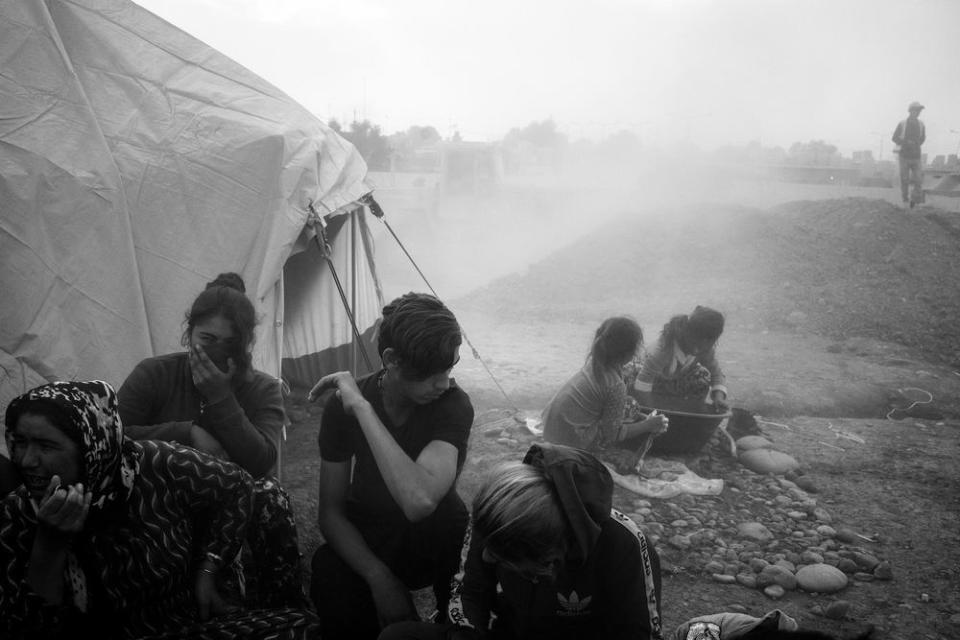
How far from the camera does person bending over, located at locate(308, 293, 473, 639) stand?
2.07 m

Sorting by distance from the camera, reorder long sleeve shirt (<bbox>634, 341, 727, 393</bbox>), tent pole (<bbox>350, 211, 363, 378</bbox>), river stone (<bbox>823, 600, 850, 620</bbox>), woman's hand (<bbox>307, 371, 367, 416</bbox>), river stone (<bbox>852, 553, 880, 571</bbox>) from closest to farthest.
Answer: woman's hand (<bbox>307, 371, 367, 416</bbox>), river stone (<bbox>823, 600, 850, 620</bbox>), river stone (<bbox>852, 553, 880, 571</bbox>), long sleeve shirt (<bbox>634, 341, 727, 393</bbox>), tent pole (<bbox>350, 211, 363, 378</bbox>)

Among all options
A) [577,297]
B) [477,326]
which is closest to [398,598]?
[477,326]

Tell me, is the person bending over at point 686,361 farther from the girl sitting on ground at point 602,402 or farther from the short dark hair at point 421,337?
the short dark hair at point 421,337

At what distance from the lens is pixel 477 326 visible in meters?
10.1

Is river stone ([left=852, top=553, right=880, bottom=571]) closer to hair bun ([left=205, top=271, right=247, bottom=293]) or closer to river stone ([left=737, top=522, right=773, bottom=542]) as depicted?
river stone ([left=737, top=522, right=773, bottom=542])

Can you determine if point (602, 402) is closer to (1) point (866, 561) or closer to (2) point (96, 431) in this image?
(1) point (866, 561)

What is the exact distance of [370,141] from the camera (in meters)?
34.6

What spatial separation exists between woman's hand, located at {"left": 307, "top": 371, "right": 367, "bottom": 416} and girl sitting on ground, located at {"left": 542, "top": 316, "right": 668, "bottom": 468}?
78.2 inches

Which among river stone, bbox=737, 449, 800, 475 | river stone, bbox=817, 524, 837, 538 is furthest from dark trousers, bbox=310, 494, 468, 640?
river stone, bbox=737, 449, 800, 475

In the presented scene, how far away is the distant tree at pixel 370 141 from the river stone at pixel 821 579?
29892 millimetres

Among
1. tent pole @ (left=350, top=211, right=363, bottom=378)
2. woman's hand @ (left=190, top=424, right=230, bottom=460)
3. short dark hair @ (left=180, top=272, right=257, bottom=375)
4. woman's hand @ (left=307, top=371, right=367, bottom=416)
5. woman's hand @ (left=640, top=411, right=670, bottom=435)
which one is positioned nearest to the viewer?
woman's hand @ (left=307, top=371, right=367, bottom=416)

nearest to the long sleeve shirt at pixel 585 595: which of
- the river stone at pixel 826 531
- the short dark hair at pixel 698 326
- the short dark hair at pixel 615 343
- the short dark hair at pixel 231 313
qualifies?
the short dark hair at pixel 231 313

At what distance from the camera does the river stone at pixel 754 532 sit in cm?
386

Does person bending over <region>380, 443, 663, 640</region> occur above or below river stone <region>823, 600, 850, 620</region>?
above
